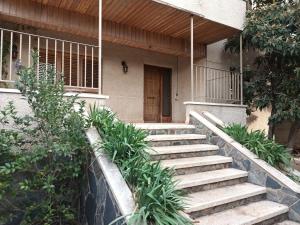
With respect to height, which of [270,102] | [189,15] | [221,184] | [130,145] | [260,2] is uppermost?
[260,2]

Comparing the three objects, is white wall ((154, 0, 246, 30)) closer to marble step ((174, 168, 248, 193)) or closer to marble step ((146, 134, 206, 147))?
marble step ((146, 134, 206, 147))

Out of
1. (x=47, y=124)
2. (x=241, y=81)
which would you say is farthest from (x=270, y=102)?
(x=47, y=124)

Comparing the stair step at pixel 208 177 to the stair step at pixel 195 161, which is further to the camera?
the stair step at pixel 195 161

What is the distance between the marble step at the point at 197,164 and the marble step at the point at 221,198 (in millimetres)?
482

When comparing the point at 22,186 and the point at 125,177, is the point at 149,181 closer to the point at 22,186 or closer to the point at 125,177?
the point at 125,177

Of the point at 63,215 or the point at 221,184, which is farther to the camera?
the point at 221,184

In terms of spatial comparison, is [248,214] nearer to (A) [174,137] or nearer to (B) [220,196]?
(B) [220,196]

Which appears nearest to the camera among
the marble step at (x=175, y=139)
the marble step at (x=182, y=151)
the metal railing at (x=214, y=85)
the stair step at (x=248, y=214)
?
the stair step at (x=248, y=214)

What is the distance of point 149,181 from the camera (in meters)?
3.33

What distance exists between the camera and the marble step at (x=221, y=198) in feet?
12.4

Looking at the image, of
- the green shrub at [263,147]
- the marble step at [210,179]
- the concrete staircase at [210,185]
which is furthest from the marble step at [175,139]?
the marble step at [210,179]

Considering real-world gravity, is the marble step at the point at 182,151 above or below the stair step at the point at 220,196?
above

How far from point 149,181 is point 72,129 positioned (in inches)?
59.6

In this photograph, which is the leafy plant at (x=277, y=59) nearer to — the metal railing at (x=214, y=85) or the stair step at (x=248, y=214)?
the metal railing at (x=214, y=85)
